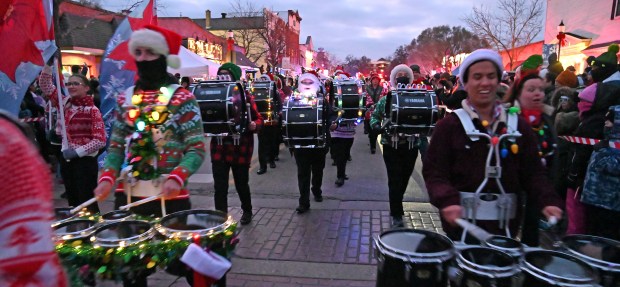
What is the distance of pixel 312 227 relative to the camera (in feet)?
18.5

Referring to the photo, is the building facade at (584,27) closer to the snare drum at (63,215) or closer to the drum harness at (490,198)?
the drum harness at (490,198)

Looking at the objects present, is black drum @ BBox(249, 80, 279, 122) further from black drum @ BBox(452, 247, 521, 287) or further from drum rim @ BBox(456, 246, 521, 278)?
drum rim @ BBox(456, 246, 521, 278)

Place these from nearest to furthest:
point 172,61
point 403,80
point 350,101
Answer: point 172,61 < point 403,80 < point 350,101

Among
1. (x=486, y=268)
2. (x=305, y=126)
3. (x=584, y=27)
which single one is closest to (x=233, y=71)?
(x=305, y=126)

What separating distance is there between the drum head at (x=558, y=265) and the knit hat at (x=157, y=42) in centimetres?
267

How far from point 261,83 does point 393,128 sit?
4701mm

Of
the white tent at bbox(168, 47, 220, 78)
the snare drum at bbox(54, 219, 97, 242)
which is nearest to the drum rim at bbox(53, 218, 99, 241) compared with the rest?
the snare drum at bbox(54, 219, 97, 242)

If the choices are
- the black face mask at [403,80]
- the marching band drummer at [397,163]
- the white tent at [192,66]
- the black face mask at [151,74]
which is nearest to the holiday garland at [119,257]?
the black face mask at [151,74]

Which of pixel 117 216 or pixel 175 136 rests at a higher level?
pixel 175 136

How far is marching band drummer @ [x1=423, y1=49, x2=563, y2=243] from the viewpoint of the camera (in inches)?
103

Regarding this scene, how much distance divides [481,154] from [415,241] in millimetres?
740

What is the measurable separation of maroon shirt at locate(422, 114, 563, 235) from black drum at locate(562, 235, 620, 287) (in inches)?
14.3

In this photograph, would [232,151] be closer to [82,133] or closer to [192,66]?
[82,133]

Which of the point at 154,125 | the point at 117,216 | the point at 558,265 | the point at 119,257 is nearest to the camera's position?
the point at 558,265
